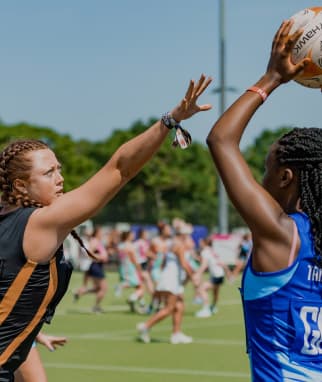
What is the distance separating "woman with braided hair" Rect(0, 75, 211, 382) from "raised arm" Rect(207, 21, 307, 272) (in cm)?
52

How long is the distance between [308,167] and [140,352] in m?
9.42

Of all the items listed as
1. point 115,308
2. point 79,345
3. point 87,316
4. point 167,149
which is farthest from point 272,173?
point 167,149

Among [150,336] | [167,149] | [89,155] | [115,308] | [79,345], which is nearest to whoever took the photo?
[79,345]

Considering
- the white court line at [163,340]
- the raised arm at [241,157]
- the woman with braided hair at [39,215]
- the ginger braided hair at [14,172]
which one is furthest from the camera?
the white court line at [163,340]

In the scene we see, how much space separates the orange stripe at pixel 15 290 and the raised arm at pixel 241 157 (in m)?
1.09

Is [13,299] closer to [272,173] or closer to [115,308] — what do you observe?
[272,173]

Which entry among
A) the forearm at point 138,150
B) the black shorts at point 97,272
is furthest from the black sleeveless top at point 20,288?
the black shorts at point 97,272

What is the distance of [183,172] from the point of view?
89.9 metres

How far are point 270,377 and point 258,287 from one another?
351mm

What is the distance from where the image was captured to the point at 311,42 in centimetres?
391

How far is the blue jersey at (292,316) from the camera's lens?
339cm

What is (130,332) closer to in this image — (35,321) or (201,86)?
(35,321)

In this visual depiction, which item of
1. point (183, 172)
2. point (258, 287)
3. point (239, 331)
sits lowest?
point (183, 172)

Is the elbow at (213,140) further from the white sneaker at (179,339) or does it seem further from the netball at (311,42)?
the white sneaker at (179,339)
